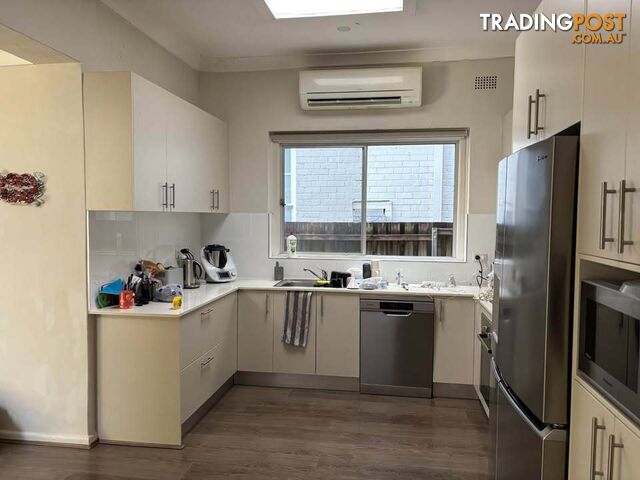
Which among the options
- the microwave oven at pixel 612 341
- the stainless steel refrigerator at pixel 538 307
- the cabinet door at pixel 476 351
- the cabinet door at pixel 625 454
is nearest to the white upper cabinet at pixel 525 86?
the stainless steel refrigerator at pixel 538 307

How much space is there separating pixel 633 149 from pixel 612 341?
0.53 meters

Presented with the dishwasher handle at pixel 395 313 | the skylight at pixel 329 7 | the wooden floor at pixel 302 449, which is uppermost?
the skylight at pixel 329 7

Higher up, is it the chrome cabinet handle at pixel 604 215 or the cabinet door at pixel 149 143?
the cabinet door at pixel 149 143

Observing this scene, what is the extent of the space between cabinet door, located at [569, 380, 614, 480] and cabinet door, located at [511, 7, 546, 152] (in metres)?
→ 1.01

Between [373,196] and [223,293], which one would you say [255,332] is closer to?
[223,293]

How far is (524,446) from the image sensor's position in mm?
1719

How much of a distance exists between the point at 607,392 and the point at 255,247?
11.2ft

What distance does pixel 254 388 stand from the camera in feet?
12.6

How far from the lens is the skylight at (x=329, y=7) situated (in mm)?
3082

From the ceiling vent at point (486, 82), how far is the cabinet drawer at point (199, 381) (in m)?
3.09

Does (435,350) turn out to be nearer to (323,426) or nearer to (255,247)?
(323,426)

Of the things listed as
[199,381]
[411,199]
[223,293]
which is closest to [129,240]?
[223,293]

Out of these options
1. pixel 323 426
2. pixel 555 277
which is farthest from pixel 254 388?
pixel 555 277

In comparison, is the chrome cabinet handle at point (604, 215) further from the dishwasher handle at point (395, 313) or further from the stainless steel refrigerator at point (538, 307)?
the dishwasher handle at point (395, 313)
